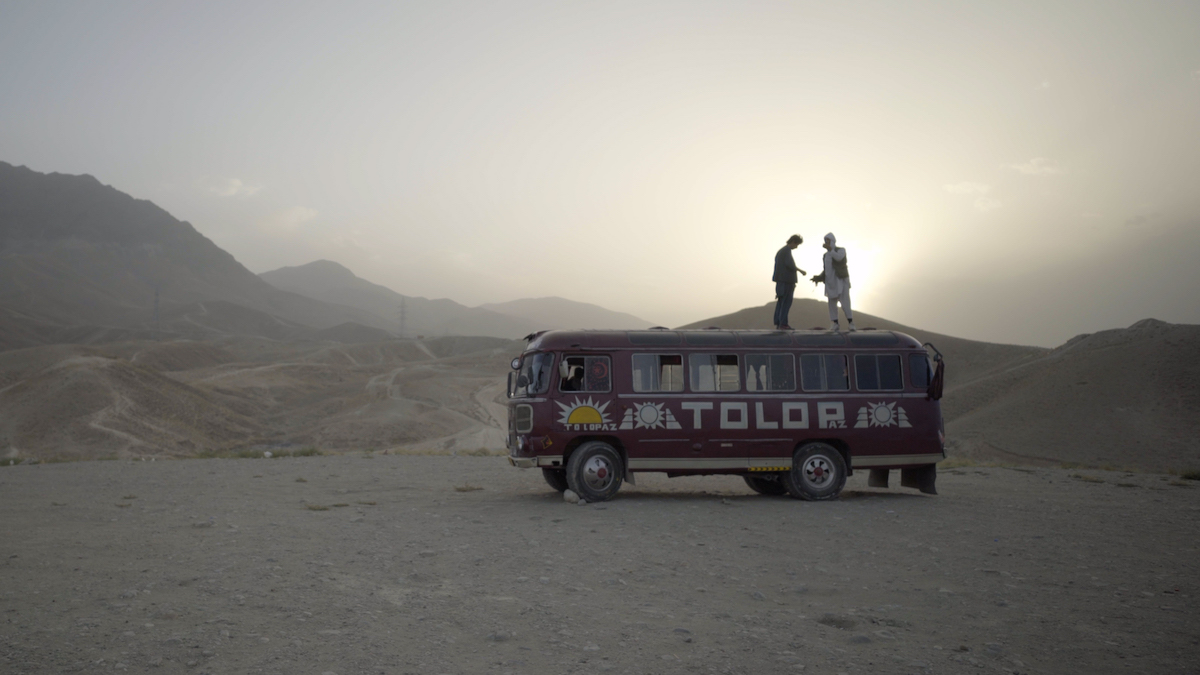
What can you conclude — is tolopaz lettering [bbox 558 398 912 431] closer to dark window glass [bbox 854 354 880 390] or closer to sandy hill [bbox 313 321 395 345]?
dark window glass [bbox 854 354 880 390]

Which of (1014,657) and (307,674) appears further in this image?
(1014,657)

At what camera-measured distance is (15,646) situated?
584cm

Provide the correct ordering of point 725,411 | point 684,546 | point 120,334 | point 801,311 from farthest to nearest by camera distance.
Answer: point 120,334
point 801,311
point 725,411
point 684,546

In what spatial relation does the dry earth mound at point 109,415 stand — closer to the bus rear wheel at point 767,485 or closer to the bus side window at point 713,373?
the bus rear wheel at point 767,485

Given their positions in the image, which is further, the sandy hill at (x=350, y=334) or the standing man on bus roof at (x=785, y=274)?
the sandy hill at (x=350, y=334)

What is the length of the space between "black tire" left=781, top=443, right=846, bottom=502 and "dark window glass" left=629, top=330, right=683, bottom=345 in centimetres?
318

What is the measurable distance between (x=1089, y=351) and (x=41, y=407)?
6257 centimetres

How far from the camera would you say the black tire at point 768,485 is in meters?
15.9

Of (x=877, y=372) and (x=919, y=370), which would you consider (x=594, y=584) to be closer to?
(x=877, y=372)

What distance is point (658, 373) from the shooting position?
47.3 feet

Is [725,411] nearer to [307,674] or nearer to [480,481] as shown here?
[480,481]

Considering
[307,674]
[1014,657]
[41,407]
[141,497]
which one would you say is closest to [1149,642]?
[1014,657]

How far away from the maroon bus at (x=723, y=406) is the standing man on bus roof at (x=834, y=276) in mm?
1578

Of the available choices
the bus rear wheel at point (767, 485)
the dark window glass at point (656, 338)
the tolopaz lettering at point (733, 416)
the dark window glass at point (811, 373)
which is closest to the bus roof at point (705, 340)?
the dark window glass at point (656, 338)
